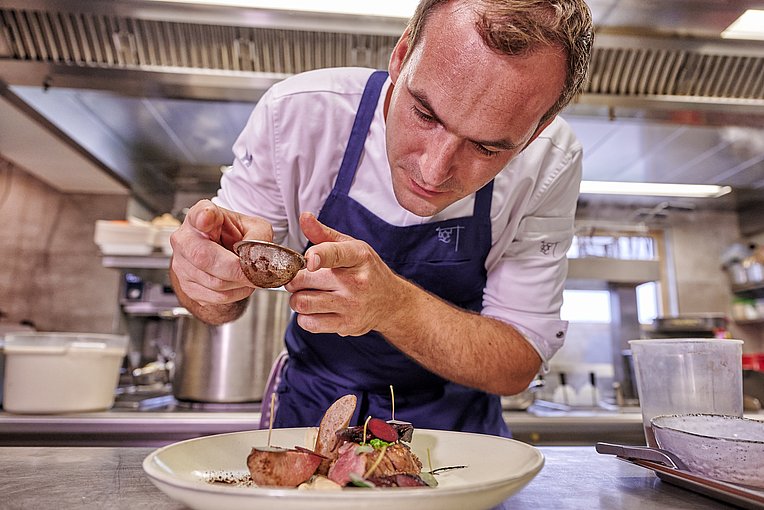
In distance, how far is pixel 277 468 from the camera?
0.67m

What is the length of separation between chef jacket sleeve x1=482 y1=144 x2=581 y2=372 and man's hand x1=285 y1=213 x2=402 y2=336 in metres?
0.52

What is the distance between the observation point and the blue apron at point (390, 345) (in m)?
1.34

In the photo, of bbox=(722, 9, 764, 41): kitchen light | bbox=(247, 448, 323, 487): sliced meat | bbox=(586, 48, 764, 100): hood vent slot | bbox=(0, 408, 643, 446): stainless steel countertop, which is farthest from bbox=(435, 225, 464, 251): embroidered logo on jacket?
bbox=(722, 9, 764, 41): kitchen light

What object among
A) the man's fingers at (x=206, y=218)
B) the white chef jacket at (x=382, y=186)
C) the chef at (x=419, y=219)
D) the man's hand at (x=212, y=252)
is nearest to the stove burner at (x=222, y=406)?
the chef at (x=419, y=219)

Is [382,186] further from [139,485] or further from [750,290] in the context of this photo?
[750,290]

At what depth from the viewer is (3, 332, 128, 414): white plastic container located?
7.25 feet

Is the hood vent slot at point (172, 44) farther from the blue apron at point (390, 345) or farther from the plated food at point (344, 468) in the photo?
the plated food at point (344, 468)

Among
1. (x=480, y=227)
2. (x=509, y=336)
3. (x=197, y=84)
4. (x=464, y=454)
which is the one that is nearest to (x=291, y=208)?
(x=480, y=227)

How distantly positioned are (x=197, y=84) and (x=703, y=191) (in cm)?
520

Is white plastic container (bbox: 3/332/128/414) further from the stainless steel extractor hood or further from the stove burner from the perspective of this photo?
the stainless steel extractor hood

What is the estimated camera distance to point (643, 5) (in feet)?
7.95

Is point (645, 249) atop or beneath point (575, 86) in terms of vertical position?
atop

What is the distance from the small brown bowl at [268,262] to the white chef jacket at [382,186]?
0.52m

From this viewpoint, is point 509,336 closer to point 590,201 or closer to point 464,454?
point 464,454
